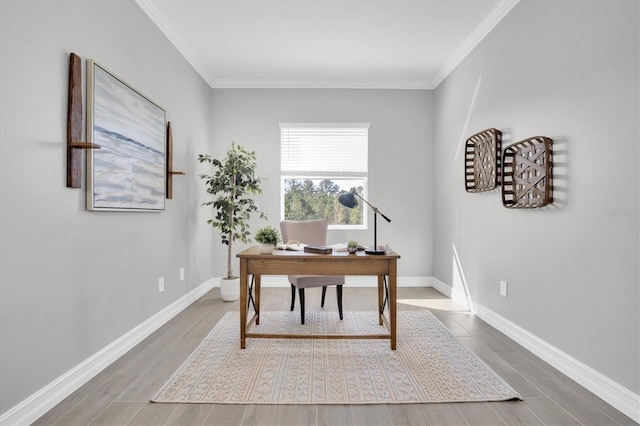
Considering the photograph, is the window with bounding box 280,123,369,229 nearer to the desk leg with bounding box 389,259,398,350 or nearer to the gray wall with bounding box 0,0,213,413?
the gray wall with bounding box 0,0,213,413

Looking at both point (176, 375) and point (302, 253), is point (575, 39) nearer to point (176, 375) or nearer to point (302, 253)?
point (302, 253)

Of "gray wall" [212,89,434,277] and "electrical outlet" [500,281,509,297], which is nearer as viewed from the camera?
"electrical outlet" [500,281,509,297]

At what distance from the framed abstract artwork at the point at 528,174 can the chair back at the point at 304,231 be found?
166 cm

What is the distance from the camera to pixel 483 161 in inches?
137

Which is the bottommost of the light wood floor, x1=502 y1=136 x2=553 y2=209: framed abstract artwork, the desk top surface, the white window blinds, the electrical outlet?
the light wood floor

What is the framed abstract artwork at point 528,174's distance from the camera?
2527mm

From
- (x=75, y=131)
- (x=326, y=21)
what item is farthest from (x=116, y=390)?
(x=326, y=21)

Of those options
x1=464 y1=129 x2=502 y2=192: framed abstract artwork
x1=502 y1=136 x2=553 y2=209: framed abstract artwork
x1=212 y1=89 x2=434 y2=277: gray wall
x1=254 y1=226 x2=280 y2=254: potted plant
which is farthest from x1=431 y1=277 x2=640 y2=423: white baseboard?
x1=254 y1=226 x2=280 y2=254: potted plant

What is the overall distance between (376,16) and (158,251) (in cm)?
283

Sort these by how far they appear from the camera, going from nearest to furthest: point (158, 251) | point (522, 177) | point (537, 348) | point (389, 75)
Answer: point (537, 348)
point (522, 177)
point (158, 251)
point (389, 75)

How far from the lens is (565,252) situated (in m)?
2.41

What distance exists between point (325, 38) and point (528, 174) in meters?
2.30

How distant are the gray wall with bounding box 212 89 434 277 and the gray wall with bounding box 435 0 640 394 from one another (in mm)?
1412

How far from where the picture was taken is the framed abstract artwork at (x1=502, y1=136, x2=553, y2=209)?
8.29 feet
